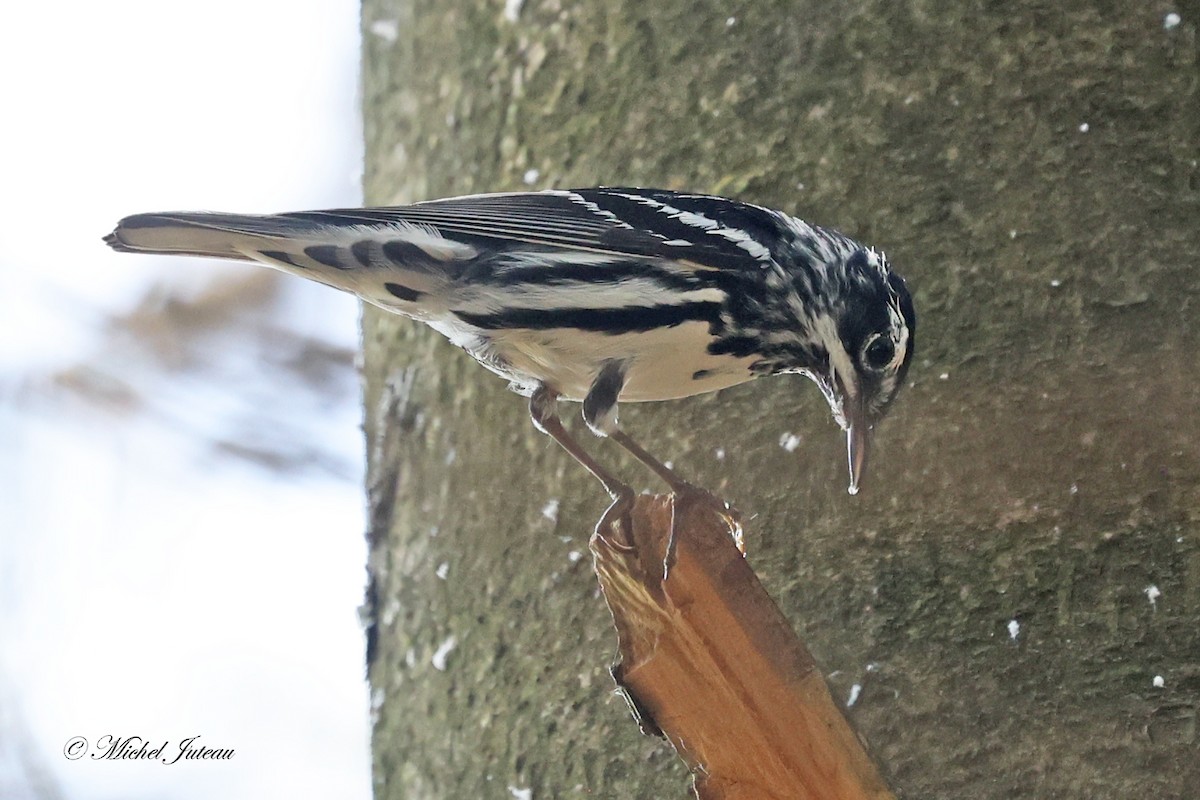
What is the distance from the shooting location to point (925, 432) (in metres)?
1.78

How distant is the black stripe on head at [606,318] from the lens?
1.72m

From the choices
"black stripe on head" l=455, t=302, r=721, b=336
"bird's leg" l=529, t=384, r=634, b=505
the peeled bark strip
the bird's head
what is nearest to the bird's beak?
the bird's head

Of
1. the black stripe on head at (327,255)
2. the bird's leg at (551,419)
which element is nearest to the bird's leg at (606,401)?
the bird's leg at (551,419)

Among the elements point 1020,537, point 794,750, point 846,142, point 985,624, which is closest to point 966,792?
point 985,624

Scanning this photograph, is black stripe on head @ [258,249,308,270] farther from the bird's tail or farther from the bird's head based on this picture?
the bird's head

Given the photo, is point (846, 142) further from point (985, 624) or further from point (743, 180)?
point (985, 624)

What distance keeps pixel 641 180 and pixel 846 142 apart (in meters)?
0.37

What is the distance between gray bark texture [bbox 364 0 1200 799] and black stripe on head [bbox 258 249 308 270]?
623mm

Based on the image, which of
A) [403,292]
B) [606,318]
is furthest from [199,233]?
[606,318]

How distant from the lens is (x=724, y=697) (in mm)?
1208

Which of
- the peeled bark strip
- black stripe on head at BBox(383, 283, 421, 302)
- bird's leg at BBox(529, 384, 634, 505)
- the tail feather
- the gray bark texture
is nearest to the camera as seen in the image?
the peeled bark strip

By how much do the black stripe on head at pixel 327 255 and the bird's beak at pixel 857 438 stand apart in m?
0.74

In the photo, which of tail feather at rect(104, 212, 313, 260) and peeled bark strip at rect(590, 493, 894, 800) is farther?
tail feather at rect(104, 212, 313, 260)

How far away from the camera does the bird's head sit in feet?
5.64
